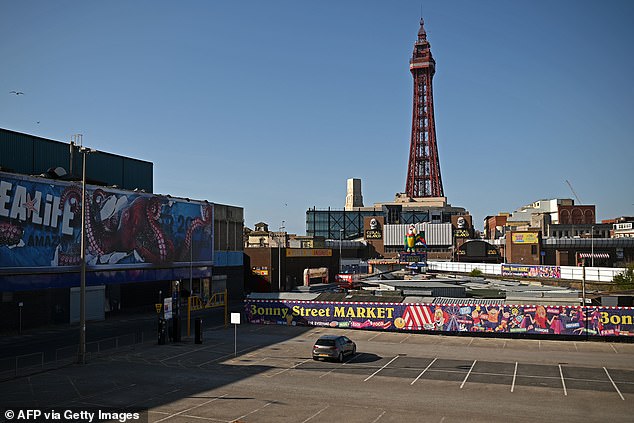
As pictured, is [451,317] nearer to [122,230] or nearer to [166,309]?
[166,309]

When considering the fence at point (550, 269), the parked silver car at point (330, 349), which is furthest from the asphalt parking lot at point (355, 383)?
the fence at point (550, 269)

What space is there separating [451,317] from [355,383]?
61.5ft

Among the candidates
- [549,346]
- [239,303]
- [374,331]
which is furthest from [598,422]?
[239,303]

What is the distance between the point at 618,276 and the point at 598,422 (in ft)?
207

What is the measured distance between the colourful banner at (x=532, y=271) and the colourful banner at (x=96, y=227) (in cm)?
6024

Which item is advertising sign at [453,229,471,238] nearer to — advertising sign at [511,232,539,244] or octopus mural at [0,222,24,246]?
advertising sign at [511,232,539,244]

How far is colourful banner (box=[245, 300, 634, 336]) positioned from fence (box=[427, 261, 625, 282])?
24.3 m

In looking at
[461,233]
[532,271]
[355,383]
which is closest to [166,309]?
[355,383]

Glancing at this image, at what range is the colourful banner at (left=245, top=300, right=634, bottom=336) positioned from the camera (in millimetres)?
42469

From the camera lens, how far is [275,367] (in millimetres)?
32562

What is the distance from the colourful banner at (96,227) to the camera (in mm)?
46344

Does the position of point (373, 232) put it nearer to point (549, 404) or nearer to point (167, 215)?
point (167, 215)

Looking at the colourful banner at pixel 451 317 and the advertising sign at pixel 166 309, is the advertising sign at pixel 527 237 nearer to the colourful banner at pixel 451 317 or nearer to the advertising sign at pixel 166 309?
the colourful banner at pixel 451 317

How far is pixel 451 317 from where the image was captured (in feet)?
149
